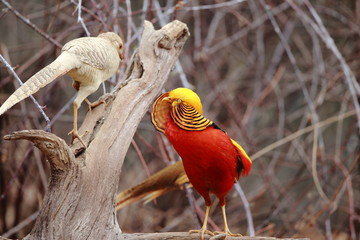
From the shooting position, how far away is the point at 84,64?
1.21 metres

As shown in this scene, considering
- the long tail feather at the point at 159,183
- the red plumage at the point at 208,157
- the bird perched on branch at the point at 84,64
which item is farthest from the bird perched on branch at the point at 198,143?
the long tail feather at the point at 159,183

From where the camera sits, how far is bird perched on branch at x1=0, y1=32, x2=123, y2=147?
111cm

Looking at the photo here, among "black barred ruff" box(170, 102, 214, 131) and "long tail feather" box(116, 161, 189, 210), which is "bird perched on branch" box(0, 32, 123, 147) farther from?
"long tail feather" box(116, 161, 189, 210)

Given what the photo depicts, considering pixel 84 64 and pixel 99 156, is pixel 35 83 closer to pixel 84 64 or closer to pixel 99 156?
pixel 84 64

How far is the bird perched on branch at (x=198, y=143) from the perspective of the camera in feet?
3.96

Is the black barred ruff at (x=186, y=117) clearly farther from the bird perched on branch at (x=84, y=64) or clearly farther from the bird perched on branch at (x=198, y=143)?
the bird perched on branch at (x=84, y=64)

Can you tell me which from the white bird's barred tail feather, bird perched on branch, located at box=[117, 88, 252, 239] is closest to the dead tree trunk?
the white bird's barred tail feather

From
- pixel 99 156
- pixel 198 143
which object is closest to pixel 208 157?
pixel 198 143

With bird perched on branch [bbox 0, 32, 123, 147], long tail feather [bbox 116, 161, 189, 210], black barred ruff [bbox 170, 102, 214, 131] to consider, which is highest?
bird perched on branch [bbox 0, 32, 123, 147]

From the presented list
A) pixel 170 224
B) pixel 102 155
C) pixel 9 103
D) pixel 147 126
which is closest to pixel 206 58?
pixel 147 126

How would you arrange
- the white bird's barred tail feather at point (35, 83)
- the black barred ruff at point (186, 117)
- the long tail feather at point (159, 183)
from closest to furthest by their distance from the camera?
the white bird's barred tail feather at point (35, 83) → the black barred ruff at point (186, 117) → the long tail feather at point (159, 183)

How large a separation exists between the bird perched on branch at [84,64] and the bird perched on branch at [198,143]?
0.50 feet

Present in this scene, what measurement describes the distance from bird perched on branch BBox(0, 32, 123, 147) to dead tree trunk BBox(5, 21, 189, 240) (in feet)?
0.26

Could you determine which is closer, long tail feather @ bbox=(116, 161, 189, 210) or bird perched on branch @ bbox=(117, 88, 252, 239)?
bird perched on branch @ bbox=(117, 88, 252, 239)
